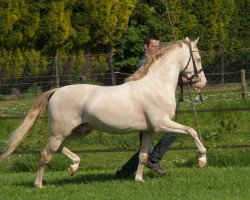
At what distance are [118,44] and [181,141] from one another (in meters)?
14.8

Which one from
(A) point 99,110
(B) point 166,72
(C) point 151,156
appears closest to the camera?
(A) point 99,110

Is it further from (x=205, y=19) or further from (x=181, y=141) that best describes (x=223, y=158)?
(x=205, y=19)

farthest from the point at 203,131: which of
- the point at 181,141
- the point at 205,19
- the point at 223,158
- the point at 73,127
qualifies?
the point at 205,19

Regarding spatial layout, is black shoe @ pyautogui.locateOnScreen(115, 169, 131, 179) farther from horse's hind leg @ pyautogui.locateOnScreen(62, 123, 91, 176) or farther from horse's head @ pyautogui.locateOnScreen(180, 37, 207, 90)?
horse's head @ pyautogui.locateOnScreen(180, 37, 207, 90)

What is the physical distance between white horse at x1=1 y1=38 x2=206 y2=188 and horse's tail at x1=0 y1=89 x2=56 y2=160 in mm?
56

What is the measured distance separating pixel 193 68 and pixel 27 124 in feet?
7.13

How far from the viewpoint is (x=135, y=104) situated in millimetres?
9789

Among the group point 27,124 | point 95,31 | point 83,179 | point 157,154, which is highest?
point 27,124

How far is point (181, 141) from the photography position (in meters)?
15.2

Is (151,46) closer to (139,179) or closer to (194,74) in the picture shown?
(194,74)

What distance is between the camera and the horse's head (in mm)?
10117

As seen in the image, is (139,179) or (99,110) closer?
(99,110)

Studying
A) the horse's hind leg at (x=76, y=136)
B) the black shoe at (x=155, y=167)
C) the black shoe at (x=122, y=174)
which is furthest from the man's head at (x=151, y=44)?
the black shoe at (x=122, y=174)

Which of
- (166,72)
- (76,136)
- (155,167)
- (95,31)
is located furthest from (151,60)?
(95,31)
